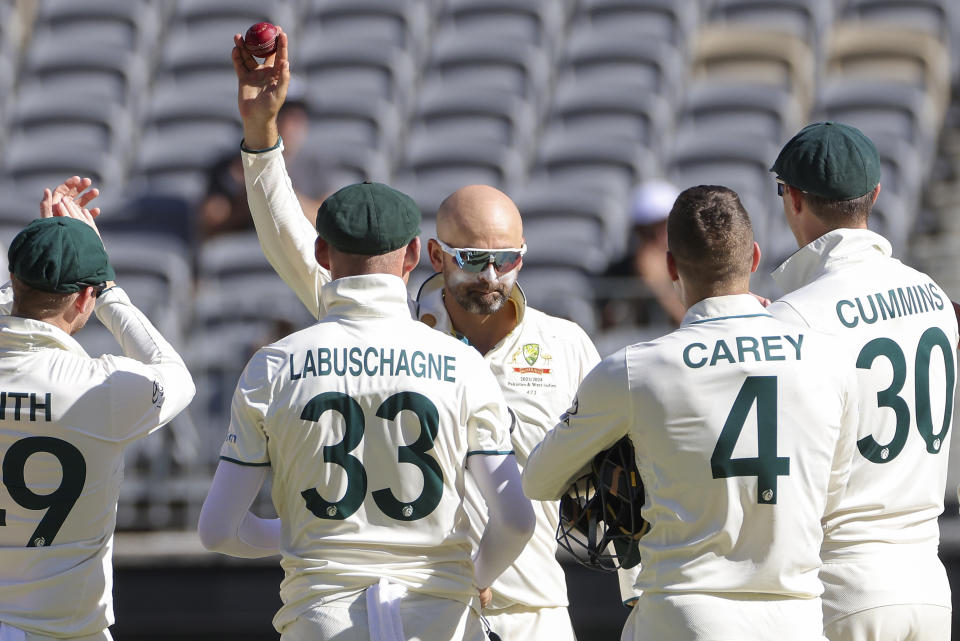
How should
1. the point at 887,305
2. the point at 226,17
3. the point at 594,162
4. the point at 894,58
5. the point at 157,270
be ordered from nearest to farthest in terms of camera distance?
the point at 887,305
the point at 157,270
the point at 594,162
the point at 894,58
the point at 226,17

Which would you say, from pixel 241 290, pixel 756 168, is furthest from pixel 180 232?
pixel 756 168

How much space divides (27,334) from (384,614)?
1.23 m

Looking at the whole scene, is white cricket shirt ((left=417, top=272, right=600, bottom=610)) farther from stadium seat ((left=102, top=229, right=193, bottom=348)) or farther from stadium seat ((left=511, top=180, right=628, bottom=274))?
stadium seat ((left=511, top=180, right=628, bottom=274))

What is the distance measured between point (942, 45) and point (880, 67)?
0.57 metres

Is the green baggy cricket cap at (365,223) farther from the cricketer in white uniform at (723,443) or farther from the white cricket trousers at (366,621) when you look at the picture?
the white cricket trousers at (366,621)

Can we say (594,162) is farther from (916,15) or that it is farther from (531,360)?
(531,360)

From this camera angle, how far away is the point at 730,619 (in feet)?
9.62

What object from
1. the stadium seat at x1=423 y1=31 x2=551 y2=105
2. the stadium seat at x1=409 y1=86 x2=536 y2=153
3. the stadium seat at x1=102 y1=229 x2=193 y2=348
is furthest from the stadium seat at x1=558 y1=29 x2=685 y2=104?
the stadium seat at x1=102 y1=229 x2=193 y2=348

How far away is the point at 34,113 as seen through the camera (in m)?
10.8

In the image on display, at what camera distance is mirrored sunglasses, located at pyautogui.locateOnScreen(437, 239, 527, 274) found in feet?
12.8

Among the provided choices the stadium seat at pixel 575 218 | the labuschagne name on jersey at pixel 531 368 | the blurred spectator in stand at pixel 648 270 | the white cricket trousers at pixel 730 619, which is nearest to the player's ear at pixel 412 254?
the labuschagne name on jersey at pixel 531 368

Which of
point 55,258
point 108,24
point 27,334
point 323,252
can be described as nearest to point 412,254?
point 323,252

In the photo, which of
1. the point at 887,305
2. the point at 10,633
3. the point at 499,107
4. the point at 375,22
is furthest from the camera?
the point at 375,22

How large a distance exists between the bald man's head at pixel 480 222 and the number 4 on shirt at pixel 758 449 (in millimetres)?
1146
